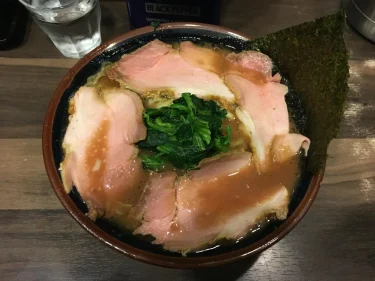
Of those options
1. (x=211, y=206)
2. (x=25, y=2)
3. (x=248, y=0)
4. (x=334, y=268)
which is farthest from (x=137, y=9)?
(x=334, y=268)

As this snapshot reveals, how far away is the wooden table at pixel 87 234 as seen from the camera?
1.03m

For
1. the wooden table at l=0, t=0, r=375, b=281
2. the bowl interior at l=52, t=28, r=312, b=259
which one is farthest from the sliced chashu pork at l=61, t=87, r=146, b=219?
the wooden table at l=0, t=0, r=375, b=281

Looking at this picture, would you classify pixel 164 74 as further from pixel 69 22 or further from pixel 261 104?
pixel 69 22

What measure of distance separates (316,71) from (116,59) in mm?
568

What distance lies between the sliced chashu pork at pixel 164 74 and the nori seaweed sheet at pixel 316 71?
0.58 feet

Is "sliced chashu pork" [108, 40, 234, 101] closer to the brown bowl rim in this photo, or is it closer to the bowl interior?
the bowl interior

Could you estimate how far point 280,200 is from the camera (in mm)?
930

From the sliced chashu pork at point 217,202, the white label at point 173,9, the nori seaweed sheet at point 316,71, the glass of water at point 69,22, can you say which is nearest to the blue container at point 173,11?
the white label at point 173,9

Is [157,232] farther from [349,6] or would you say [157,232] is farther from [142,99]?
[349,6]

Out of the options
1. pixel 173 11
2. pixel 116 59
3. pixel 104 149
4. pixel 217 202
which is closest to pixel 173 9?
pixel 173 11

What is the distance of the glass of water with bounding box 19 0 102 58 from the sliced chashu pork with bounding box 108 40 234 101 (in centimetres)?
31

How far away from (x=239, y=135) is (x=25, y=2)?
0.81 meters

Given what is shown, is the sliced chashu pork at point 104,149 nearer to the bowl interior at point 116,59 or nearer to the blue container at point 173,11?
the bowl interior at point 116,59

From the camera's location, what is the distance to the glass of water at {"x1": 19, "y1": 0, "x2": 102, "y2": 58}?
1211mm
